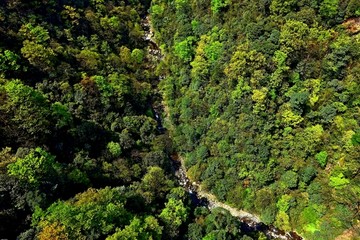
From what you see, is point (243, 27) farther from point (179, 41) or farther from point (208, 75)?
point (179, 41)

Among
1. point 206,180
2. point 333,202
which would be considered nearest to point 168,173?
point 206,180

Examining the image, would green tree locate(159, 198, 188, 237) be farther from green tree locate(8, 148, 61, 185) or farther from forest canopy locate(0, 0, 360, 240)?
green tree locate(8, 148, 61, 185)

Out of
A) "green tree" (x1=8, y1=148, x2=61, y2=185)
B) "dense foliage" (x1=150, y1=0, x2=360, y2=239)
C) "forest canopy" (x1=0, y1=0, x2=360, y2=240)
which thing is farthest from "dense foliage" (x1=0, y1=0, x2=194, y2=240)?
"dense foliage" (x1=150, y1=0, x2=360, y2=239)

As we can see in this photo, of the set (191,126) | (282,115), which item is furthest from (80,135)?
(282,115)

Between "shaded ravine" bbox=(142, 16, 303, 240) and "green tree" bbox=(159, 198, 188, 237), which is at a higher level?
"green tree" bbox=(159, 198, 188, 237)

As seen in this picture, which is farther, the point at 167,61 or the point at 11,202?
the point at 167,61

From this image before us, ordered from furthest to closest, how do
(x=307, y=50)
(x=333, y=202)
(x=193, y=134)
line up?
(x=193, y=134) → (x=307, y=50) → (x=333, y=202)

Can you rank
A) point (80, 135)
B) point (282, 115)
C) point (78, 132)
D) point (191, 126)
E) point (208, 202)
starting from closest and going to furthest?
point (78, 132) < point (80, 135) < point (282, 115) < point (208, 202) < point (191, 126)

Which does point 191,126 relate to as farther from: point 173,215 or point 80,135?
point 80,135
